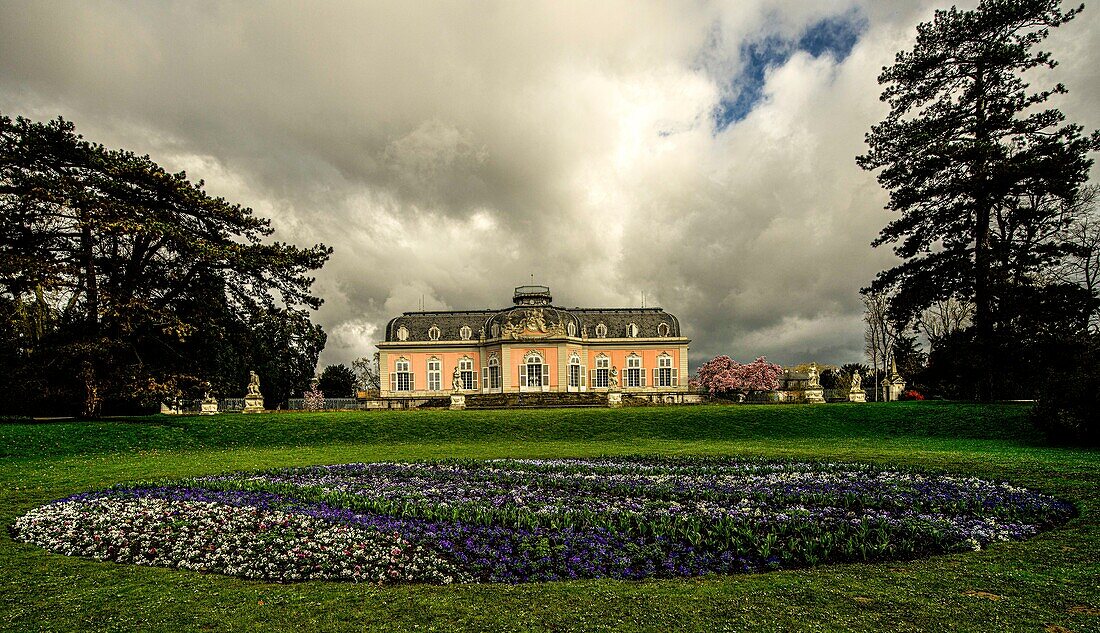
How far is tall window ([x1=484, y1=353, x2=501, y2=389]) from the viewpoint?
50.4 meters

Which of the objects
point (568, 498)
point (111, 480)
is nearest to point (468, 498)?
point (568, 498)

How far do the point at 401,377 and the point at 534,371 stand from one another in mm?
11562

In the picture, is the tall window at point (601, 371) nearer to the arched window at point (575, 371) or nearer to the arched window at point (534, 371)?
the arched window at point (575, 371)

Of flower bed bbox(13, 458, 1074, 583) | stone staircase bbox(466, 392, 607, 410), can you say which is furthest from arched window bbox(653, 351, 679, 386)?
flower bed bbox(13, 458, 1074, 583)

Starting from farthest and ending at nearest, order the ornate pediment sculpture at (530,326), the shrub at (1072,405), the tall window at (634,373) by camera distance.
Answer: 1. the tall window at (634,373)
2. the ornate pediment sculpture at (530,326)
3. the shrub at (1072,405)

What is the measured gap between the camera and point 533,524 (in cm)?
706

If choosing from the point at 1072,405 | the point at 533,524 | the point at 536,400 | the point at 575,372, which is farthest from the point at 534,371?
the point at 533,524

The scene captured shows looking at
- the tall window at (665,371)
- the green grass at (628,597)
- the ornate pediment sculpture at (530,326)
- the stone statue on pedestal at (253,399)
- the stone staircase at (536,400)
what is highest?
the ornate pediment sculpture at (530,326)

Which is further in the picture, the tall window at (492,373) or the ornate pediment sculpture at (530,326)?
the tall window at (492,373)

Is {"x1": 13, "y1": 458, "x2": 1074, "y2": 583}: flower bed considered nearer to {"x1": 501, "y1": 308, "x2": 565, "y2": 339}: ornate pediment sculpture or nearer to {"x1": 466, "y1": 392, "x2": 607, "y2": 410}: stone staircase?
{"x1": 466, "y1": 392, "x2": 607, "y2": 410}: stone staircase

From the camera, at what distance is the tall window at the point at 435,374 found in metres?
52.3

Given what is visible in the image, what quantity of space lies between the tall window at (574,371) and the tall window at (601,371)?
2.33 meters

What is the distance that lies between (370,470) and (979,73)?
25.8m

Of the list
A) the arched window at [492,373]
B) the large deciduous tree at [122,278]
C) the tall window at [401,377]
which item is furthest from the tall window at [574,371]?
the large deciduous tree at [122,278]
